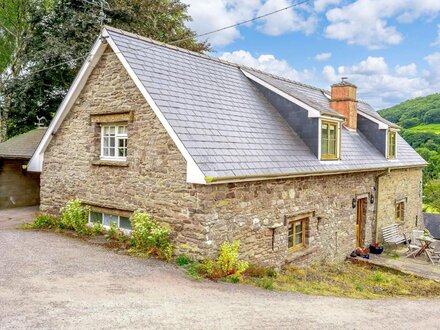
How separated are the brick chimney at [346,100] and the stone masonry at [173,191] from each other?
3.59 m

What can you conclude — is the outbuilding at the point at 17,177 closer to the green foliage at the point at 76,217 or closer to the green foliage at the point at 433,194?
the green foliage at the point at 76,217

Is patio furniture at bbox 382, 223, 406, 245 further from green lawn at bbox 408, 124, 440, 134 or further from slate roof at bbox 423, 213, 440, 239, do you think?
green lawn at bbox 408, 124, 440, 134

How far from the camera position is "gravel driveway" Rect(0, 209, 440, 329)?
5.95m

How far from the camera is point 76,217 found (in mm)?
11961

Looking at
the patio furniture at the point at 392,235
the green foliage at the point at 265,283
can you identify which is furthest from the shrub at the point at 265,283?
the patio furniture at the point at 392,235

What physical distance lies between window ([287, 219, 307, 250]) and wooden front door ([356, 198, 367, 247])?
4.52 metres

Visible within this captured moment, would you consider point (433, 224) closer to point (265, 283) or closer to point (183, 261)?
point (265, 283)

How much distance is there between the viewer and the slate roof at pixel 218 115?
9.38m

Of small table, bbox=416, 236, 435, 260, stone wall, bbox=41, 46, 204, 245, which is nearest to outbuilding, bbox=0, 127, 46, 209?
stone wall, bbox=41, 46, 204, 245

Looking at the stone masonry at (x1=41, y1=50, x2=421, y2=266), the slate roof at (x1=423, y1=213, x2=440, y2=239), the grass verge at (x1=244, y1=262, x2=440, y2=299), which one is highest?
the stone masonry at (x1=41, y1=50, x2=421, y2=266)

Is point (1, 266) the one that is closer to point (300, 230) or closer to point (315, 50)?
point (300, 230)

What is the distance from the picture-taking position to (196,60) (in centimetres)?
1277

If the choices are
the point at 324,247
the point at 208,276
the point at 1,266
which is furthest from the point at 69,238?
the point at 324,247

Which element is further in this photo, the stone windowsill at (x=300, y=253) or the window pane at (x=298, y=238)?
the window pane at (x=298, y=238)
